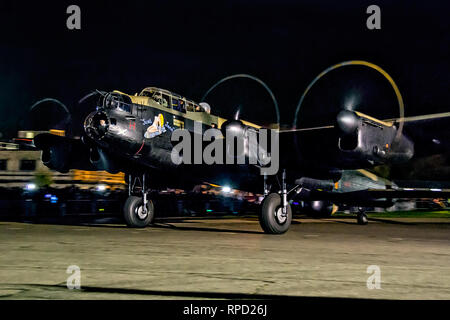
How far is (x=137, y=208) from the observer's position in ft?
63.8

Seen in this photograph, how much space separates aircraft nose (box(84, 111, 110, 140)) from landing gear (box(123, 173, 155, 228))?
4.35 m

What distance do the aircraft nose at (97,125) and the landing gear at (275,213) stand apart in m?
5.98

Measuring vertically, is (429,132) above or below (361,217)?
above

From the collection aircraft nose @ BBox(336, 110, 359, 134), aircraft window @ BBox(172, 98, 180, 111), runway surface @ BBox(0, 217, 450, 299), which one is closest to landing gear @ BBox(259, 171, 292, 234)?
runway surface @ BBox(0, 217, 450, 299)

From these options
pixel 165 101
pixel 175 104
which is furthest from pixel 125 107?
pixel 175 104

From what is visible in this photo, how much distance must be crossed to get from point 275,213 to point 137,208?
5.98 meters

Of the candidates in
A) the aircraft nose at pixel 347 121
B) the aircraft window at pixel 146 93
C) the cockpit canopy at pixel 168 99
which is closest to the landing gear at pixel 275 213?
the aircraft nose at pixel 347 121

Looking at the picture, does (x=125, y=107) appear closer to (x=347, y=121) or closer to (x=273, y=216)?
(x=273, y=216)

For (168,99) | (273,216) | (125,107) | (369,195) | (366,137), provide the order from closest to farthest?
(125,107) < (366,137) < (273,216) < (168,99) < (369,195)

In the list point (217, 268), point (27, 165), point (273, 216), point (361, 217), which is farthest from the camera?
point (27, 165)

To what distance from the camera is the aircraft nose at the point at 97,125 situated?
50.4 ft

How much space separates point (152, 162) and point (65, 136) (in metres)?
4.86

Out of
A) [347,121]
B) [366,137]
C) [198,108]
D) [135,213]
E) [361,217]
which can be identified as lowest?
[361,217]

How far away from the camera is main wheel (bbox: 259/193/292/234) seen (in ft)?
54.3
